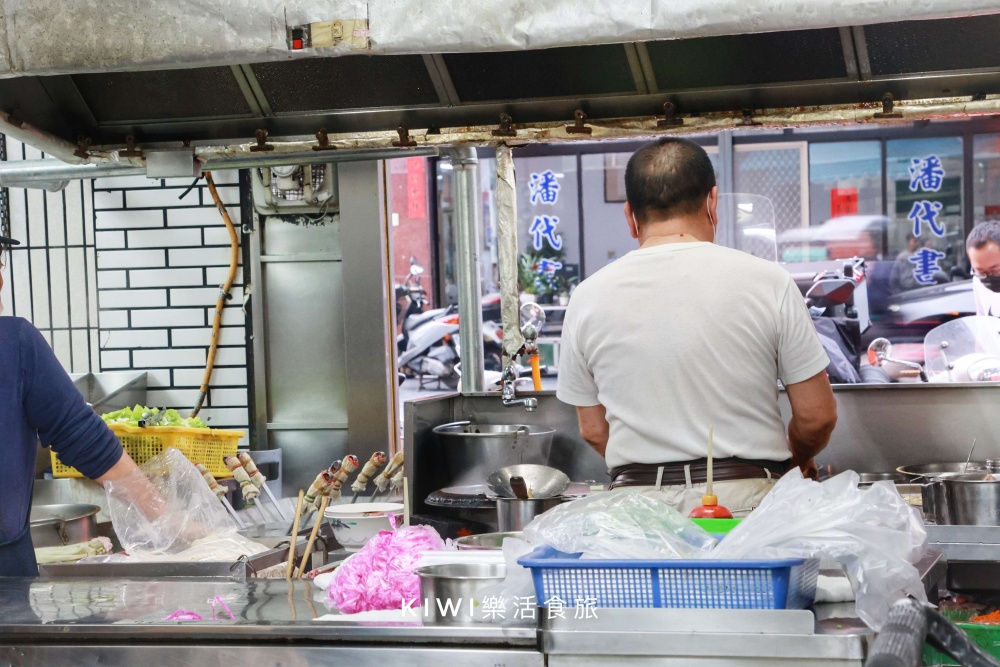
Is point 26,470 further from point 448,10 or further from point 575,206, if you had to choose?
point 575,206

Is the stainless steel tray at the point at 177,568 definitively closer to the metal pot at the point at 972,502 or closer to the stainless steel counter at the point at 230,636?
the stainless steel counter at the point at 230,636

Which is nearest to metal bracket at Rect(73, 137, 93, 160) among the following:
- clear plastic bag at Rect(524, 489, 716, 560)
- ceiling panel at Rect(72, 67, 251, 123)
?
ceiling panel at Rect(72, 67, 251, 123)

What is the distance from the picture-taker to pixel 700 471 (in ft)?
7.77

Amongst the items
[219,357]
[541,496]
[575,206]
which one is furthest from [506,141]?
[575,206]

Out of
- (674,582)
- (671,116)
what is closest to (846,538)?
(674,582)

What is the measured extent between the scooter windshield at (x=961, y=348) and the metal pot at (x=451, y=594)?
6734 millimetres

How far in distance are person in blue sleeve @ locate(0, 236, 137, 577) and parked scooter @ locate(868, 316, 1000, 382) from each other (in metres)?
6.56

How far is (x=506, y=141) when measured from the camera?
3.86m

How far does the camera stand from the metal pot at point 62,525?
133 inches

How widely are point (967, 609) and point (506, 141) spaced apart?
2163 millimetres

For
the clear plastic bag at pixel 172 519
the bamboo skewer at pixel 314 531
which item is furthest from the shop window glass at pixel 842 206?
the bamboo skewer at pixel 314 531

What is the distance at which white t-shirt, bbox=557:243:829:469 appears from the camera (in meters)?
2.34

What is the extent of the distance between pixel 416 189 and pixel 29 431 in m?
7.49

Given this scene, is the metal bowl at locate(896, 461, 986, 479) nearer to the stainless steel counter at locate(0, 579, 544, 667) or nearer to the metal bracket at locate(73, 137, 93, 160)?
the stainless steel counter at locate(0, 579, 544, 667)
